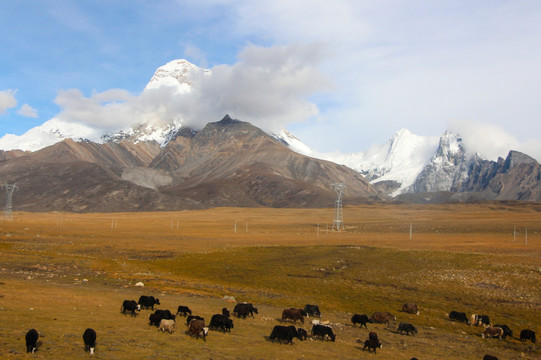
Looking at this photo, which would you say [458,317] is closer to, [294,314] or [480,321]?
[480,321]

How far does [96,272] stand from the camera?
136 ft

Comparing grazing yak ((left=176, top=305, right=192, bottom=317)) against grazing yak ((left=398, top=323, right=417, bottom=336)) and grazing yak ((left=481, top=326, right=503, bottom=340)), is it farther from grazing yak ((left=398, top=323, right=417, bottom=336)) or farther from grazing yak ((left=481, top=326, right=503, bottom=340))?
grazing yak ((left=481, top=326, right=503, bottom=340))

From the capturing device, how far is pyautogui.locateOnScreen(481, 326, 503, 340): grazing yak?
25328mm

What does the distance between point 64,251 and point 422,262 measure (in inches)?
1833

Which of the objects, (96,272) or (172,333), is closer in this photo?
(172,333)

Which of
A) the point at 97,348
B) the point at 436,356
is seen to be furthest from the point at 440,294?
the point at 97,348

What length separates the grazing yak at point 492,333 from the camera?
25328 millimetres

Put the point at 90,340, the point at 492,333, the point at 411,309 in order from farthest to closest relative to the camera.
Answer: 1. the point at 411,309
2. the point at 492,333
3. the point at 90,340

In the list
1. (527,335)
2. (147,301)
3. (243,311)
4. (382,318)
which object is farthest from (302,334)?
(527,335)

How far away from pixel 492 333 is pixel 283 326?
43.1 ft

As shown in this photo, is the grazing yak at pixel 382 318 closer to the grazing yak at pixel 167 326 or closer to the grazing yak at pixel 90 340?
the grazing yak at pixel 167 326

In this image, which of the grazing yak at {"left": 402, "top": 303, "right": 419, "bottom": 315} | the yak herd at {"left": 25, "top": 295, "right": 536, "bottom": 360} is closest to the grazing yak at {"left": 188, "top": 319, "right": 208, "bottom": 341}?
the yak herd at {"left": 25, "top": 295, "right": 536, "bottom": 360}

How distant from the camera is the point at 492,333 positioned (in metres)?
25.4

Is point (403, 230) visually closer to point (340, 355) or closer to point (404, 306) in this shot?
point (404, 306)
